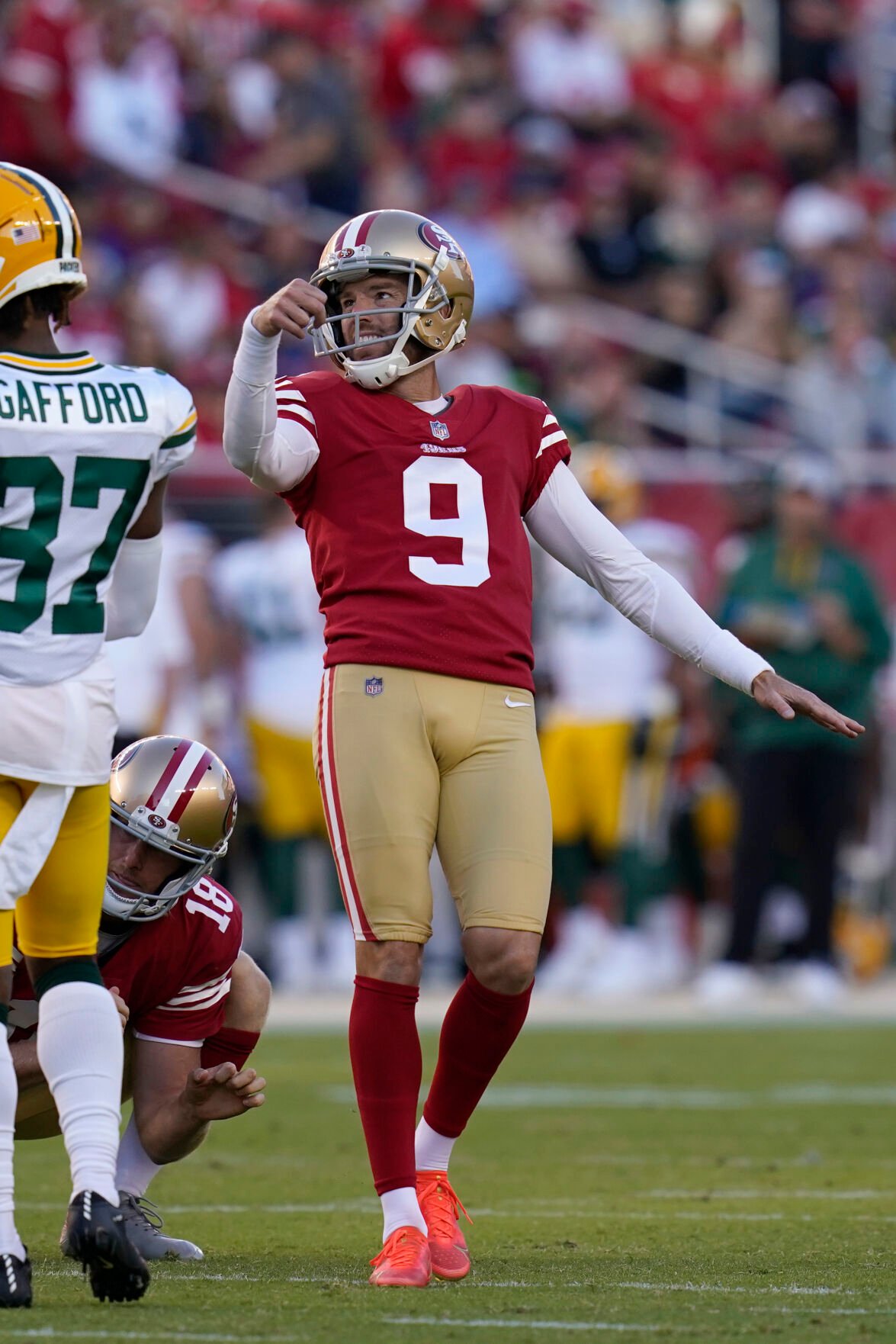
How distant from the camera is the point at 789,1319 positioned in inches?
145

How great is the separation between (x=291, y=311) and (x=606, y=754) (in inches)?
249

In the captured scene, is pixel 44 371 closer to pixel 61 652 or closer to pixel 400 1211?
pixel 61 652

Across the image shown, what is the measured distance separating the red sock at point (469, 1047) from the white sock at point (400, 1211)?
1.00 ft

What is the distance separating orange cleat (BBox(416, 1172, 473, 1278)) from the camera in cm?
427

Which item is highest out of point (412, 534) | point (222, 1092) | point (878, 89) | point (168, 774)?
point (878, 89)

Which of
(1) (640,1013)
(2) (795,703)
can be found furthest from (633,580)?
(1) (640,1013)

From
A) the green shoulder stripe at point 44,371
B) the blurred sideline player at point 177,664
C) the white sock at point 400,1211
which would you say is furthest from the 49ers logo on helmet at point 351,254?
the blurred sideline player at point 177,664

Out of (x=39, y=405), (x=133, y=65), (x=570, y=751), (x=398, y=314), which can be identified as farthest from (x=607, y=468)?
(x=39, y=405)

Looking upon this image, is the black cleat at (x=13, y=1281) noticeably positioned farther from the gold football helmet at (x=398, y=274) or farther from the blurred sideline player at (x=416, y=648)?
the gold football helmet at (x=398, y=274)

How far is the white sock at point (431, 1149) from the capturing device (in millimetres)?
4566

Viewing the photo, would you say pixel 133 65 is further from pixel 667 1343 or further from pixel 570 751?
pixel 667 1343

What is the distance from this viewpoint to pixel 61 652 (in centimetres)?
390

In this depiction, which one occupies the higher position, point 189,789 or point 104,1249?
point 189,789

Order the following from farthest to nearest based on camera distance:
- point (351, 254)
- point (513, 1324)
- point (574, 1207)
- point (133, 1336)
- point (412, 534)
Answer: point (574, 1207) < point (351, 254) < point (412, 534) < point (513, 1324) < point (133, 1336)
